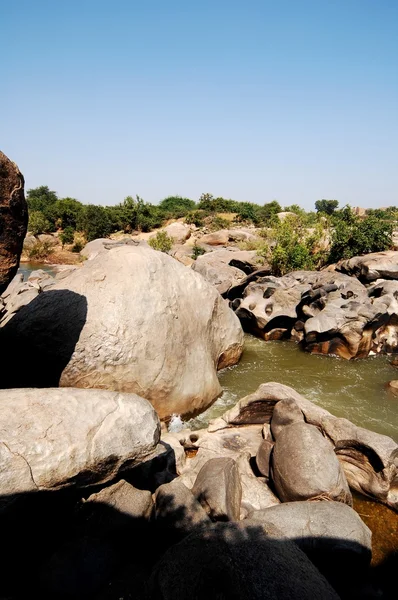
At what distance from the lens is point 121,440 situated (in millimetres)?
4117

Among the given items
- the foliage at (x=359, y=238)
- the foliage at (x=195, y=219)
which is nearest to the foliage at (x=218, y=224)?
the foliage at (x=195, y=219)

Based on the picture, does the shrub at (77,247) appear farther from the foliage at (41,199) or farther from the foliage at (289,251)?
the foliage at (289,251)

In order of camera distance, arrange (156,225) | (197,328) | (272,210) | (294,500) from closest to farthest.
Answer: (294,500) < (197,328) < (156,225) < (272,210)

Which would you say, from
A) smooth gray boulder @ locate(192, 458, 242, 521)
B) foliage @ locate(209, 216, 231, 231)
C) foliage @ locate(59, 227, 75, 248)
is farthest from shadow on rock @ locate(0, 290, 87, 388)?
foliage @ locate(209, 216, 231, 231)

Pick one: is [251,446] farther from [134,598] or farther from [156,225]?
[156,225]

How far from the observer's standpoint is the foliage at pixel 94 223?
132 feet

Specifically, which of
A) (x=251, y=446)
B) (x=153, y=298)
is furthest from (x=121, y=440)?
(x=153, y=298)

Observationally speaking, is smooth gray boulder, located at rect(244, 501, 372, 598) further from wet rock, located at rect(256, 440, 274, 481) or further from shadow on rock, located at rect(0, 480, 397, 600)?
wet rock, located at rect(256, 440, 274, 481)

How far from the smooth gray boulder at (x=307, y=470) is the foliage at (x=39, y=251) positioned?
33.4 m

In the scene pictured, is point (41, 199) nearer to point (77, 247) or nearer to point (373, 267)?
point (77, 247)

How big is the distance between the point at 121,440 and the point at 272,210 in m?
51.9

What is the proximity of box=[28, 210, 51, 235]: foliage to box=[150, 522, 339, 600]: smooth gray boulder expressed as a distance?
137 feet

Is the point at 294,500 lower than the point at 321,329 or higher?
lower

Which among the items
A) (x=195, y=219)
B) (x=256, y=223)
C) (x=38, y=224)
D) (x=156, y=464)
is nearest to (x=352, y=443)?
(x=156, y=464)
